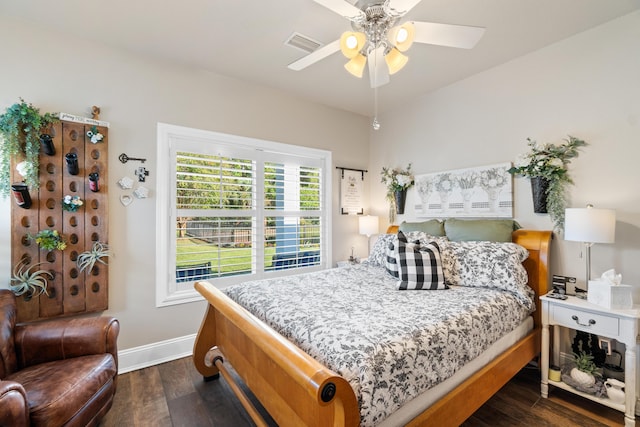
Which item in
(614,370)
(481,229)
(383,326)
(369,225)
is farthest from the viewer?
(369,225)

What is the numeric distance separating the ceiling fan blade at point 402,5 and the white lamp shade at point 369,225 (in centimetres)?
265

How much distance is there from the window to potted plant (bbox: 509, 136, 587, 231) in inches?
90.0

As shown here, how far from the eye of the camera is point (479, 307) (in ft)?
5.95

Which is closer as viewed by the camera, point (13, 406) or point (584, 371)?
point (13, 406)

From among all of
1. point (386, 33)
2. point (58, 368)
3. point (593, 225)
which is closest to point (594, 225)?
point (593, 225)

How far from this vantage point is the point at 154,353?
8.59ft

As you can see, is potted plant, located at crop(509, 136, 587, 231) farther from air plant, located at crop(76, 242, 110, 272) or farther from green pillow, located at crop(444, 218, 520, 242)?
air plant, located at crop(76, 242, 110, 272)

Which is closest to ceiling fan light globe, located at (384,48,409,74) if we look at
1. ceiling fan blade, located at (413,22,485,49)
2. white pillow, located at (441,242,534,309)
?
ceiling fan blade, located at (413,22,485,49)

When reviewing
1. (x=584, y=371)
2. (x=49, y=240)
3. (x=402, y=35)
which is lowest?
(x=584, y=371)

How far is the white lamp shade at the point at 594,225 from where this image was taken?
6.35 ft

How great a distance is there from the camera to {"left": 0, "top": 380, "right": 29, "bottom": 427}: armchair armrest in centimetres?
114

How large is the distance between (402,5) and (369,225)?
272 cm

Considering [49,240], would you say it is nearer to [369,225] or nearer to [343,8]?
[343,8]

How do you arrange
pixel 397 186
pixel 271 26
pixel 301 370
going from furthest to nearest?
pixel 397 186
pixel 271 26
pixel 301 370
